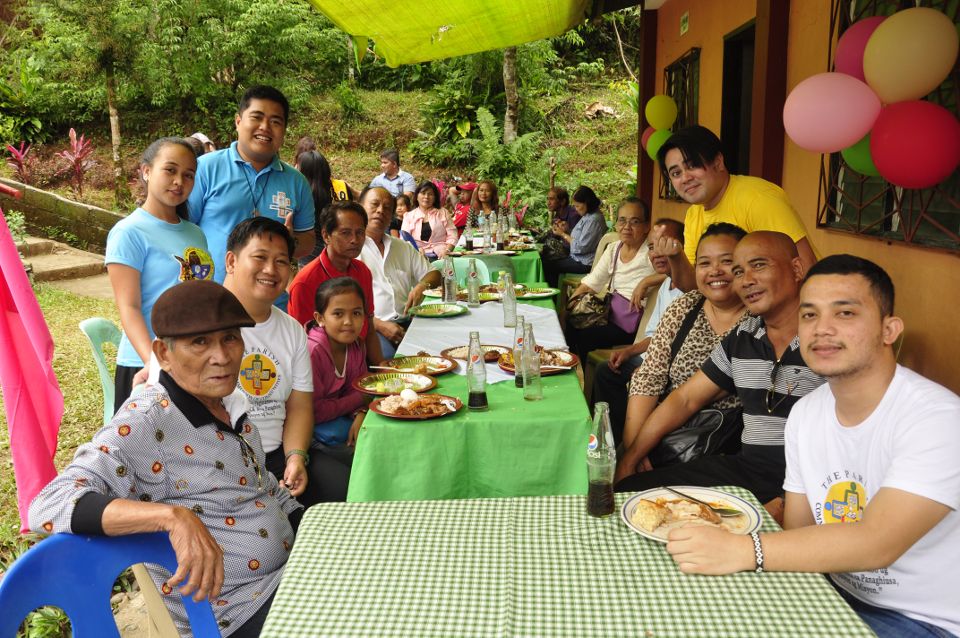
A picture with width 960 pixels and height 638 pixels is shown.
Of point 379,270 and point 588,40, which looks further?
point 588,40

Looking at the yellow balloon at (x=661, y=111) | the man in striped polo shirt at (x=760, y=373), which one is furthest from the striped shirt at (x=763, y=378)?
the yellow balloon at (x=661, y=111)

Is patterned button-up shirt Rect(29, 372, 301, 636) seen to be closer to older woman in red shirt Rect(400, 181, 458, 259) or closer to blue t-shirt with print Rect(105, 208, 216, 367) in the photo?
blue t-shirt with print Rect(105, 208, 216, 367)

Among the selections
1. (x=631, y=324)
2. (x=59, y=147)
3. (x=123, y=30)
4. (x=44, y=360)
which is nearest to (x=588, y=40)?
(x=123, y=30)

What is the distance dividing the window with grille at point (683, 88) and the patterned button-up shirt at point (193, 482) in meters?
6.44

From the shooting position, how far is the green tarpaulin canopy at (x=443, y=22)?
5.18 m

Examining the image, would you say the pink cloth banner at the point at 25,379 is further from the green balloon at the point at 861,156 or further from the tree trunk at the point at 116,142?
the tree trunk at the point at 116,142

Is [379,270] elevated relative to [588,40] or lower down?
lower down

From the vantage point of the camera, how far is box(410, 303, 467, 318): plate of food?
405 cm

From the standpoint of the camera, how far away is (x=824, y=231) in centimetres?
415

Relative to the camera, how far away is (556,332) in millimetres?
3605

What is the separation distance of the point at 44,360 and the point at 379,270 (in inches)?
92.1

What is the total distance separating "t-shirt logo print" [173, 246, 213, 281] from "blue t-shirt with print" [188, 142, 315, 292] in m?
0.30

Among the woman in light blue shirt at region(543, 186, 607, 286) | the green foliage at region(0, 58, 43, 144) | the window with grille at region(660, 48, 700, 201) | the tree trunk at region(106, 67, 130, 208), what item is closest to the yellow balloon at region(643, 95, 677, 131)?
the window with grille at region(660, 48, 700, 201)

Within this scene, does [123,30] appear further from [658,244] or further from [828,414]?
[828,414]
